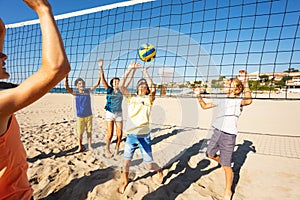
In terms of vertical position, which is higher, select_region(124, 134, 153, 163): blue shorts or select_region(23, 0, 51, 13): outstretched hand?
select_region(23, 0, 51, 13): outstretched hand

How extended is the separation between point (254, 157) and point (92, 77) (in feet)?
11.8

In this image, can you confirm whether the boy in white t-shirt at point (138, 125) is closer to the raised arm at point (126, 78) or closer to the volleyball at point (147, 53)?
the raised arm at point (126, 78)

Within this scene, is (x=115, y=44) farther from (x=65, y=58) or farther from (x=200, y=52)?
(x=65, y=58)

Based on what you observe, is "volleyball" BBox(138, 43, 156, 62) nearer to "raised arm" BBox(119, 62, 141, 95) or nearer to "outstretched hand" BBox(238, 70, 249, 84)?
"raised arm" BBox(119, 62, 141, 95)

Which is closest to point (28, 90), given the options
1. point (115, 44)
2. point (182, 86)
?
point (115, 44)

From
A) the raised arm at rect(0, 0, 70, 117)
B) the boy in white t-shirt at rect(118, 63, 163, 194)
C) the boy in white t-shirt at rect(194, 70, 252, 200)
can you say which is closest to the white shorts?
the boy in white t-shirt at rect(118, 63, 163, 194)

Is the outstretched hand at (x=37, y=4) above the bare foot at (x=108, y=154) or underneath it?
above

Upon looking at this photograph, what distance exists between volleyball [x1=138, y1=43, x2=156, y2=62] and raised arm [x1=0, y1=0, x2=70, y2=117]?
3.45m

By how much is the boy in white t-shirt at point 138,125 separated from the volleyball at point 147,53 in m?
1.15

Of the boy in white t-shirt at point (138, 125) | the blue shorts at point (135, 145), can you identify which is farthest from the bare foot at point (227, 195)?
the blue shorts at point (135, 145)

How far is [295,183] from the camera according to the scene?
315cm

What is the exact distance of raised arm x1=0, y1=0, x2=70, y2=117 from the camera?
2.43 ft

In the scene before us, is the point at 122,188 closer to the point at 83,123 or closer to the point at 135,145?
the point at 135,145

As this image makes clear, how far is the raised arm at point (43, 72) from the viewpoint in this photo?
74 centimetres
